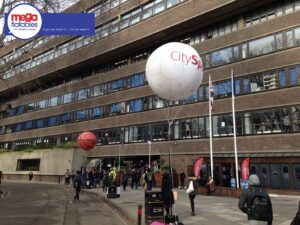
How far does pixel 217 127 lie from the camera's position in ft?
111

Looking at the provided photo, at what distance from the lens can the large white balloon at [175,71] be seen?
10711 mm

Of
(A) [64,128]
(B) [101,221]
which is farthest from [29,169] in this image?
(B) [101,221]

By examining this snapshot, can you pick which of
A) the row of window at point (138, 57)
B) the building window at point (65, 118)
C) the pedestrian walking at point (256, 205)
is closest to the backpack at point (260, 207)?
the pedestrian walking at point (256, 205)

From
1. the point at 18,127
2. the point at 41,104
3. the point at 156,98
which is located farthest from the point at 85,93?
the point at 18,127

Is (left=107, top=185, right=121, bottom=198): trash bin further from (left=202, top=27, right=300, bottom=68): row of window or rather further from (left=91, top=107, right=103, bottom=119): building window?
(left=91, top=107, right=103, bottom=119): building window

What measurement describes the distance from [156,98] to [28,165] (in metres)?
25.8

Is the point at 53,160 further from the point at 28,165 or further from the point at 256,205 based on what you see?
the point at 256,205

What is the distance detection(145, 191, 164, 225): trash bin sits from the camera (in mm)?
12039

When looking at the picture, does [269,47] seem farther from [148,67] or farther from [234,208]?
[148,67]

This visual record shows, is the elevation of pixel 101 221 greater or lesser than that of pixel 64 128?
lesser

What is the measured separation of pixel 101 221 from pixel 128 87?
3289 cm

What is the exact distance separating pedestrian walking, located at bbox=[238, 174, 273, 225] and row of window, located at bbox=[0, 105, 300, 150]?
23402 millimetres

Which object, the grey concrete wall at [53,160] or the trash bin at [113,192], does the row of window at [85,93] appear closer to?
the grey concrete wall at [53,160]

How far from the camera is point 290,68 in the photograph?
29.0 metres
